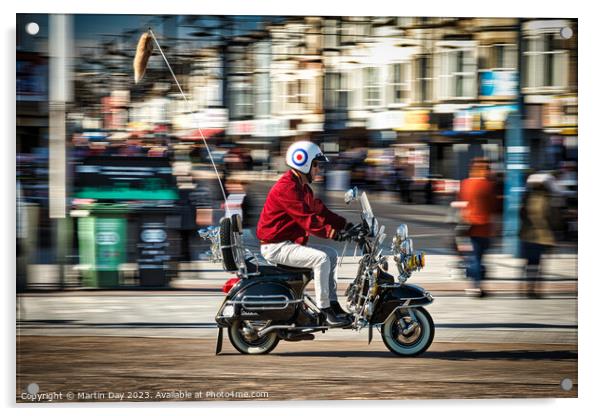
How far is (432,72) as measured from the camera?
31.1 ft

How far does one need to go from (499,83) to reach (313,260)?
1.96 metres

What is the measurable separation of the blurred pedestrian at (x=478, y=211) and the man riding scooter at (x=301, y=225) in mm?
995

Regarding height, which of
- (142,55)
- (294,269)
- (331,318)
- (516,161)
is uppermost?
(142,55)

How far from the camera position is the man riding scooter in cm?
926

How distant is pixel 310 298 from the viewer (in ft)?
30.8

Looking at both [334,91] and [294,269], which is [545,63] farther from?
[294,269]

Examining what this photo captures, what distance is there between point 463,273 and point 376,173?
1053 millimetres

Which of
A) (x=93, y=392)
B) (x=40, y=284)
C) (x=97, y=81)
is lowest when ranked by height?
(x=93, y=392)

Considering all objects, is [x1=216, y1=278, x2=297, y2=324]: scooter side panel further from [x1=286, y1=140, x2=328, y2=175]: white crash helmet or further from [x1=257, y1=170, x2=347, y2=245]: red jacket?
[x1=286, y1=140, x2=328, y2=175]: white crash helmet

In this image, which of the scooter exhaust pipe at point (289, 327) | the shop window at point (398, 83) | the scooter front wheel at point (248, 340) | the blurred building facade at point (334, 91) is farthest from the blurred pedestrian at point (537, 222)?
the scooter front wheel at point (248, 340)

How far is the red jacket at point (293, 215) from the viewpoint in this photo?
9227 millimetres

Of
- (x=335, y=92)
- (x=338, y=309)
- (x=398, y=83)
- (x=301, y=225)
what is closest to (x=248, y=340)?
(x=338, y=309)
